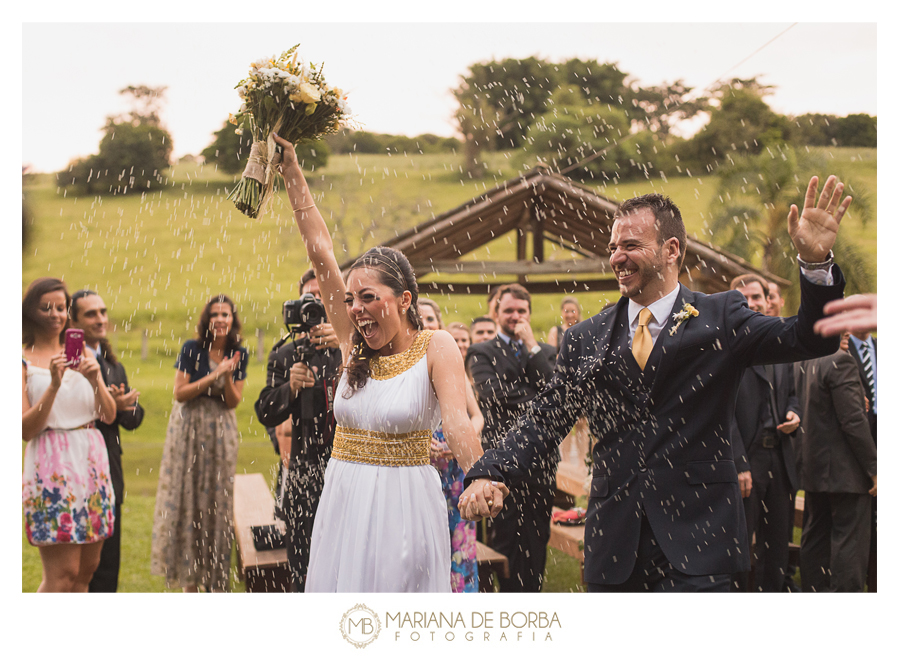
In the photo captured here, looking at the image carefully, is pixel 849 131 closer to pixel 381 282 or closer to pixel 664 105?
pixel 664 105

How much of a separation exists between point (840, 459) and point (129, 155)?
A: 2431cm

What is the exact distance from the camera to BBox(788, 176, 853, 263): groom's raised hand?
229cm

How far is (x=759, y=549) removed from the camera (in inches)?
197

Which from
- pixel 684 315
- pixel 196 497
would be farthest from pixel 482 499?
pixel 196 497

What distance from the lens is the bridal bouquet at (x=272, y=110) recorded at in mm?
3152

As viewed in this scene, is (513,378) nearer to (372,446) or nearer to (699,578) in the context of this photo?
(372,446)

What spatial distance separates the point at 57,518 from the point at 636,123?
30934mm

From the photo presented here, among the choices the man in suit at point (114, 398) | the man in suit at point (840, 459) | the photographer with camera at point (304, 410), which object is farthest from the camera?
the man in suit at point (840, 459)

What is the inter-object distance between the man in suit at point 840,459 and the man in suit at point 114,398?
14.6 ft

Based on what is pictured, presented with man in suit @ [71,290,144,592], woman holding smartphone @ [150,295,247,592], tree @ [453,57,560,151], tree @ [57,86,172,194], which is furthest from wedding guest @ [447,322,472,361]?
tree @ [453,57,560,151]

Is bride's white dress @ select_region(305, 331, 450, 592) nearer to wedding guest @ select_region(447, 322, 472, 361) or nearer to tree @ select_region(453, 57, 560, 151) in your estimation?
wedding guest @ select_region(447, 322, 472, 361)

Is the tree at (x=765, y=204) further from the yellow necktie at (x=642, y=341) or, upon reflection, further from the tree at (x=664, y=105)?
the yellow necktie at (x=642, y=341)

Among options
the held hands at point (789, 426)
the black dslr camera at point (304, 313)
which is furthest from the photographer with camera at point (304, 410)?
the held hands at point (789, 426)
